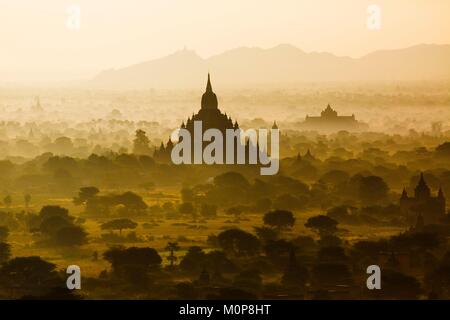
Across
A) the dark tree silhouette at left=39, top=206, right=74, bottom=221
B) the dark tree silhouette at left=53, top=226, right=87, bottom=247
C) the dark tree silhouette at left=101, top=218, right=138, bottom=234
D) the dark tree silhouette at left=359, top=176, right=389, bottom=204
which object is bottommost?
the dark tree silhouette at left=53, top=226, right=87, bottom=247

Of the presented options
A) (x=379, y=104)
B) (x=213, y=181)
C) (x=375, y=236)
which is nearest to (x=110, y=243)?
(x=213, y=181)

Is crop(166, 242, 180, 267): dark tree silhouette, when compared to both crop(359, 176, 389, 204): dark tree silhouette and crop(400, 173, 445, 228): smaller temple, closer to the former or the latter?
crop(359, 176, 389, 204): dark tree silhouette

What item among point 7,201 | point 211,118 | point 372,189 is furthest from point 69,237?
point 372,189

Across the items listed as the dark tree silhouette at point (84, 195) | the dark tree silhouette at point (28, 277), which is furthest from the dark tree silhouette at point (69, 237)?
the dark tree silhouette at point (84, 195)

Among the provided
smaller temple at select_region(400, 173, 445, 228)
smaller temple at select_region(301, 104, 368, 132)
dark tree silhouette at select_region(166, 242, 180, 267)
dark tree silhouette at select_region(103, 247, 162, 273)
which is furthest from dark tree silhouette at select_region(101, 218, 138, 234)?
smaller temple at select_region(301, 104, 368, 132)

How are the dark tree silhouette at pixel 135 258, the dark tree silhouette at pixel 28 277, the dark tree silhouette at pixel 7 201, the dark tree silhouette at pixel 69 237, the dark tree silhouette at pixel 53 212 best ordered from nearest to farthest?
the dark tree silhouette at pixel 28 277, the dark tree silhouette at pixel 135 258, the dark tree silhouette at pixel 69 237, the dark tree silhouette at pixel 53 212, the dark tree silhouette at pixel 7 201

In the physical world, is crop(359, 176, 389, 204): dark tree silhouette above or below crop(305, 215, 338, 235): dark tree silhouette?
above

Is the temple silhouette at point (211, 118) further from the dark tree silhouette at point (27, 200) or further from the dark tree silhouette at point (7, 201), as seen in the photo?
the dark tree silhouette at point (7, 201)
